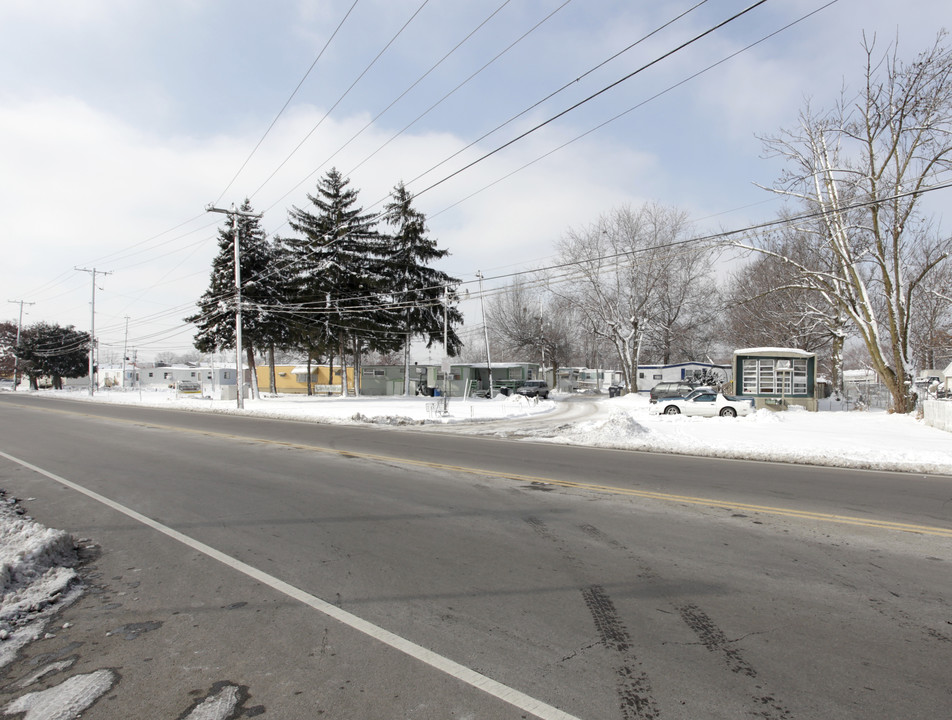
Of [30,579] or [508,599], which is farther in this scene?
[30,579]

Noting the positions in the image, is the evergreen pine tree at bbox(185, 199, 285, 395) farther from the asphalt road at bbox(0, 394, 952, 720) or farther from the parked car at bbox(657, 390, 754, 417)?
the asphalt road at bbox(0, 394, 952, 720)

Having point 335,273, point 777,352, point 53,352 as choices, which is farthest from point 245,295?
point 53,352

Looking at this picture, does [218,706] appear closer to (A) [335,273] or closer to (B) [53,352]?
(A) [335,273]

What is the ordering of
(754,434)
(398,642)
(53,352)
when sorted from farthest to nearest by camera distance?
(53,352) < (754,434) < (398,642)

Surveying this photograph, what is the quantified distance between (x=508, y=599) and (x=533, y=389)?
3870cm

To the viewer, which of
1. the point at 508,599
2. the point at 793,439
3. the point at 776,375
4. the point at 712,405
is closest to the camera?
the point at 508,599

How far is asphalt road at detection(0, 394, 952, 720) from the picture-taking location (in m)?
3.16

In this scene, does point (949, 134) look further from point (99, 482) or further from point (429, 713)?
point (99, 482)

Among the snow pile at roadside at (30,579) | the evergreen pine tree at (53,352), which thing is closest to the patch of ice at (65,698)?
the snow pile at roadside at (30,579)

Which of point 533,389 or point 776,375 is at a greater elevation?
point 776,375

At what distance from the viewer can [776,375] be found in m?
29.1

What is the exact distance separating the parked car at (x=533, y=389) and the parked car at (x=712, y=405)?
16766mm

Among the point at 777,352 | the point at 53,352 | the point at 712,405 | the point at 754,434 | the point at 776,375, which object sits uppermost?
the point at 53,352

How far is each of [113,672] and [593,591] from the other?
130 inches
